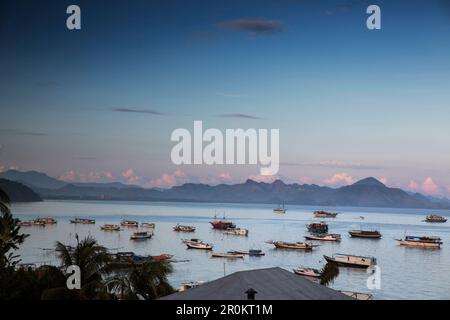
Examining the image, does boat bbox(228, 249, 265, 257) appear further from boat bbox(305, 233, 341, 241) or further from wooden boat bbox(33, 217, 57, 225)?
wooden boat bbox(33, 217, 57, 225)

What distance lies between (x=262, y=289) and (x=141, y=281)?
2.48 meters

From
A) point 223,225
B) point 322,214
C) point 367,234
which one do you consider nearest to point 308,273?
point 367,234

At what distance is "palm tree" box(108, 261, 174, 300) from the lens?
17.1 feet

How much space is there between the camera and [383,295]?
15867 mm

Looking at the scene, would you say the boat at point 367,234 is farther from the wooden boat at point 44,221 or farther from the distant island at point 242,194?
the wooden boat at point 44,221

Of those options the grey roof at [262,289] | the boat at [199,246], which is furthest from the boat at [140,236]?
the grey roof at [262,289]

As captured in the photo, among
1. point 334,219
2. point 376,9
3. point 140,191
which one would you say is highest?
point 376,9

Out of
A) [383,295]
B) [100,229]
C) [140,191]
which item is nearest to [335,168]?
[383,295]

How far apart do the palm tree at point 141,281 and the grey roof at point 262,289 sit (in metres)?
2.03

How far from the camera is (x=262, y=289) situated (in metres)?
3.14

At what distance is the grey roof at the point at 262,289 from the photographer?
3.06 meters
